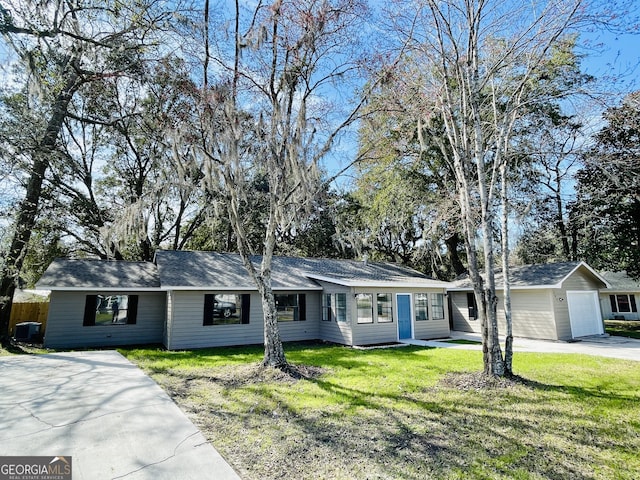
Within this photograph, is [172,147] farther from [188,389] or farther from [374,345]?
[374,345]

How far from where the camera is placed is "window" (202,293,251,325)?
36.9ft

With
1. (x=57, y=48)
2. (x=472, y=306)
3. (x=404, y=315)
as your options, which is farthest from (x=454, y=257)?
(x=57, y=48)

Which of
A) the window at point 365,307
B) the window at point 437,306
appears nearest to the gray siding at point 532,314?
the window at point 437,306

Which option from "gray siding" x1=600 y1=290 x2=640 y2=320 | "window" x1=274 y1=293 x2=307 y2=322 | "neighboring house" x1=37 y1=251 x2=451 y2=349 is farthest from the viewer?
"gray siding" x1=600 y1=290 x2=640 y2=320

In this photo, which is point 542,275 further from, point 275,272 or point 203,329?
point 203,329

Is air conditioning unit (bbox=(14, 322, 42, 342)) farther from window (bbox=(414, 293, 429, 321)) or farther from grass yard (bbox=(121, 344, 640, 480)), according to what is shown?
window (bbox=(414, 293, 429, 321))

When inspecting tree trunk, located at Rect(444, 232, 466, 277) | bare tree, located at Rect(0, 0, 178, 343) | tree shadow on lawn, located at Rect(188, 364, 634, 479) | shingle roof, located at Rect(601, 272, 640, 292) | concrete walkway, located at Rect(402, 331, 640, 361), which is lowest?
tree shadow on lawn, located at Rect(188, 364, 634, 479)

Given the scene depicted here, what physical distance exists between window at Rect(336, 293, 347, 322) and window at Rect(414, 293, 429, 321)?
3.19 meters

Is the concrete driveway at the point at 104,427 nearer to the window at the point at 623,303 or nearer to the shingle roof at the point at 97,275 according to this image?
the shingle roof at the point at 97,275

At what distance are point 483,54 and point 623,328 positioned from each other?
1779cm

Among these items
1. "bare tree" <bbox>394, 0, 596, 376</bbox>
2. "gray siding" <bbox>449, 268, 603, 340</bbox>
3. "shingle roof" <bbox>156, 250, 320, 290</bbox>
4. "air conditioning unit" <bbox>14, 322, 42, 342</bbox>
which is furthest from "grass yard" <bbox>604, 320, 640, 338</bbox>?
"air conditioning unit" <bbox>14, 322, 42, 342</bbox>

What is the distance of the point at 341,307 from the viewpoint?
39.5ft

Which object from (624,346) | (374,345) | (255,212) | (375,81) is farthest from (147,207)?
(624,346)

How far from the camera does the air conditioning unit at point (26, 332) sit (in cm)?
1193
